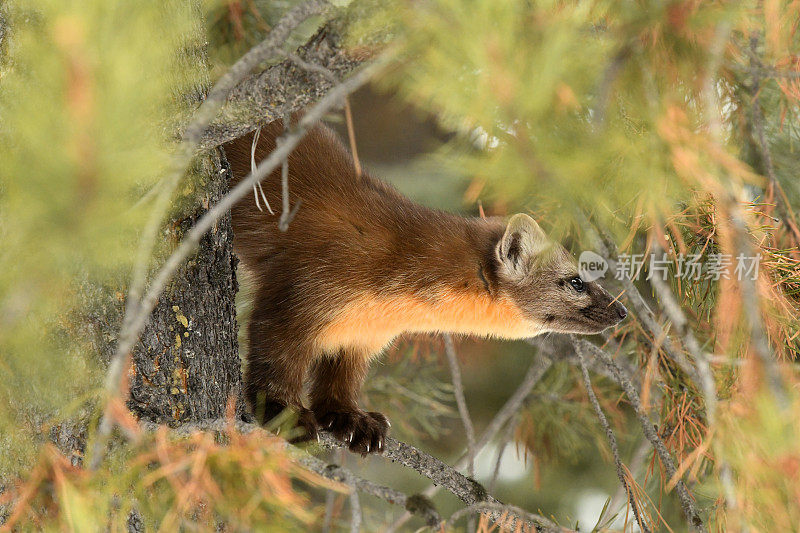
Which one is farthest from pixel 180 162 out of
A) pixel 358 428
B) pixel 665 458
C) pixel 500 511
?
pixel 358 428

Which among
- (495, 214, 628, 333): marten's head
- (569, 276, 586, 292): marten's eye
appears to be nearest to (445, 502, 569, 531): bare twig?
(495, 214, 628, 333): marten's head

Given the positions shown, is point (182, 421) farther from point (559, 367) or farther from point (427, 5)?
point (559, 367)

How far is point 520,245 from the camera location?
314 cm

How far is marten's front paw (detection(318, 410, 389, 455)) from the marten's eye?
3.31ft

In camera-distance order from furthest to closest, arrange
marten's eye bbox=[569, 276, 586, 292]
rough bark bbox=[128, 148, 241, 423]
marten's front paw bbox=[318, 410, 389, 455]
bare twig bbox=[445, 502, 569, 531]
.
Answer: marten's eye bbox=[569, 276, 586, 292] < marten's front paw bbox=[318, 410, 389, 455] < rough bark bbox=[128, 148, 241, 423] < bare twig bbox=[445, 502, 569, 531]

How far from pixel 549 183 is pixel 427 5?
1.21 ft

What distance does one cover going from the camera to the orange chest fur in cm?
305

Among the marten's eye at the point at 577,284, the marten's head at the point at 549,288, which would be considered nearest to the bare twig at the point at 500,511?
the marten's head at the point at 549,288

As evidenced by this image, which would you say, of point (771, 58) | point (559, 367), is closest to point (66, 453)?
point (771, 58)

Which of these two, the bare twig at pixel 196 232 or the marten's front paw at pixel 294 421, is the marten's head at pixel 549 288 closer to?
the marten's front paw at pixel 294 421

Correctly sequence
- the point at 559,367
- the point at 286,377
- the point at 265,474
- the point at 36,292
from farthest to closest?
the point at 559,367
the point at 286,377
the point at 265,474
the point at 36,292

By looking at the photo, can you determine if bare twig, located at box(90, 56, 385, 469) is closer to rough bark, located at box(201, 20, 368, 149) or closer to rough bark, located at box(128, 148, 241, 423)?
rough bark, located at box(201, 20, 368, 149)

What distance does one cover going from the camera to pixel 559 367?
14.1 feet

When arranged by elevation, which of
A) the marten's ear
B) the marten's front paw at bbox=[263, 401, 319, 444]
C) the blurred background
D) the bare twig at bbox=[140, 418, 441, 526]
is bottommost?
the marten's front paw at bbox=[263, 401, 319, 444]
